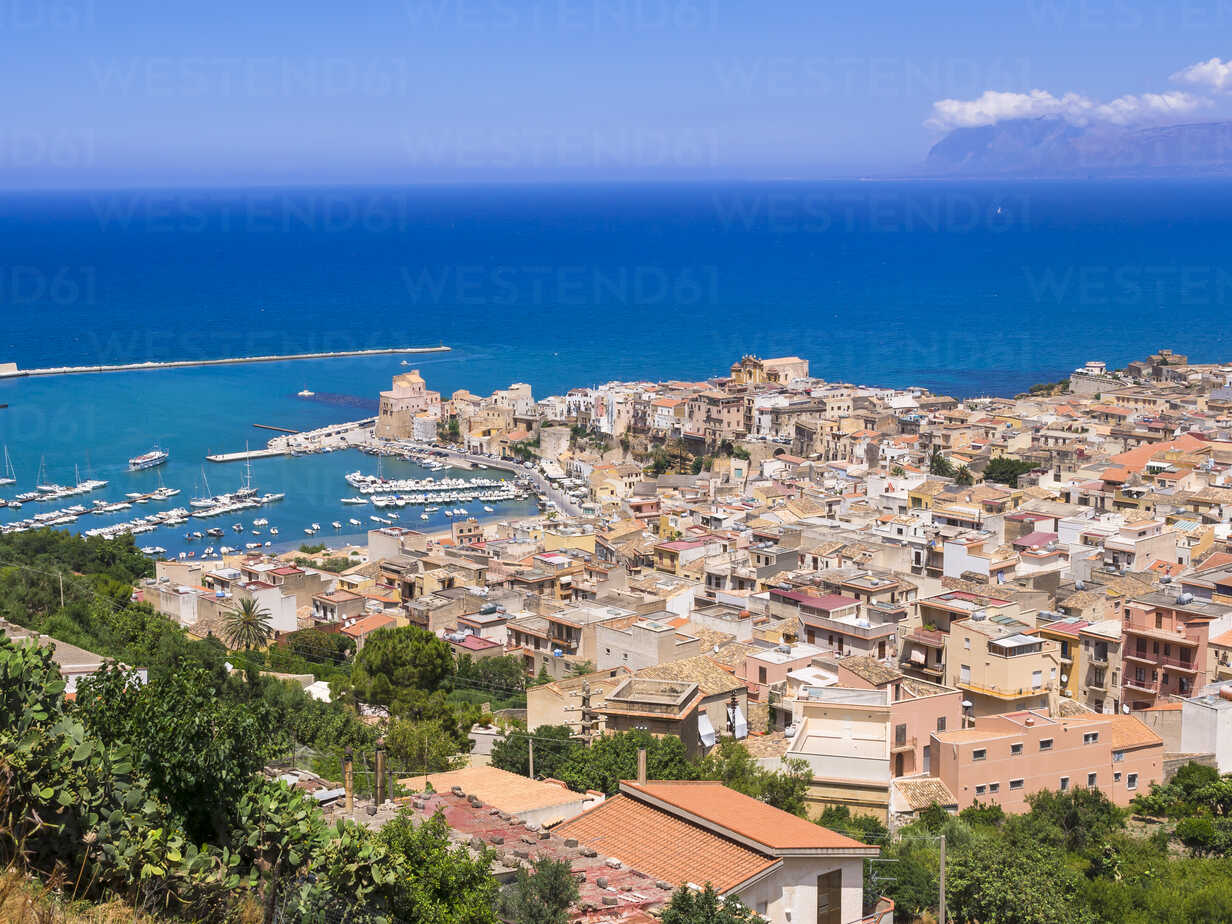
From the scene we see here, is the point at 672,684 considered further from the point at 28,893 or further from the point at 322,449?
the point at 322,449

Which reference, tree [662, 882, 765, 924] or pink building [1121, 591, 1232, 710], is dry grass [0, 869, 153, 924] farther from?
pink building [1121, 591, 1232, 710]

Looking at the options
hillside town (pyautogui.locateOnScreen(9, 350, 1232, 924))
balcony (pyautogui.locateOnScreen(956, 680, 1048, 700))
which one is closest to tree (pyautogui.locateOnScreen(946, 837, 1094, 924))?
hillside town (pyautogui.locateOnScreen(9, 350, 1232, 924))

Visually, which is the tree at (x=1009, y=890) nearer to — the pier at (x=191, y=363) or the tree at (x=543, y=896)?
the tree at (x=543, y=896)

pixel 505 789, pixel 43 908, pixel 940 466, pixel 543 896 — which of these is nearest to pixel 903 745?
pixel 505 789

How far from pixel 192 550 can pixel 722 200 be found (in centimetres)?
14736

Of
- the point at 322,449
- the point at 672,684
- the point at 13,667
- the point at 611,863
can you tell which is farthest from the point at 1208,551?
the point at 322,449

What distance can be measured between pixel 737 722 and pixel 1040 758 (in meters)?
2.09

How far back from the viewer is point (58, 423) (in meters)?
37.5

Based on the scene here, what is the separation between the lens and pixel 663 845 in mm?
5441

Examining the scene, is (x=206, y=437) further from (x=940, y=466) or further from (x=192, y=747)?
(x=192, y=747)

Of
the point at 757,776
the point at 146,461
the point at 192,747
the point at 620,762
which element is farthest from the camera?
the point at 146,461

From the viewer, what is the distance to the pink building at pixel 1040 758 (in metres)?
9.22

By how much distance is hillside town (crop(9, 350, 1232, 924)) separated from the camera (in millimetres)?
5742

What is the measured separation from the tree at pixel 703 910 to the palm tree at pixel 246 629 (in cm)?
1086
